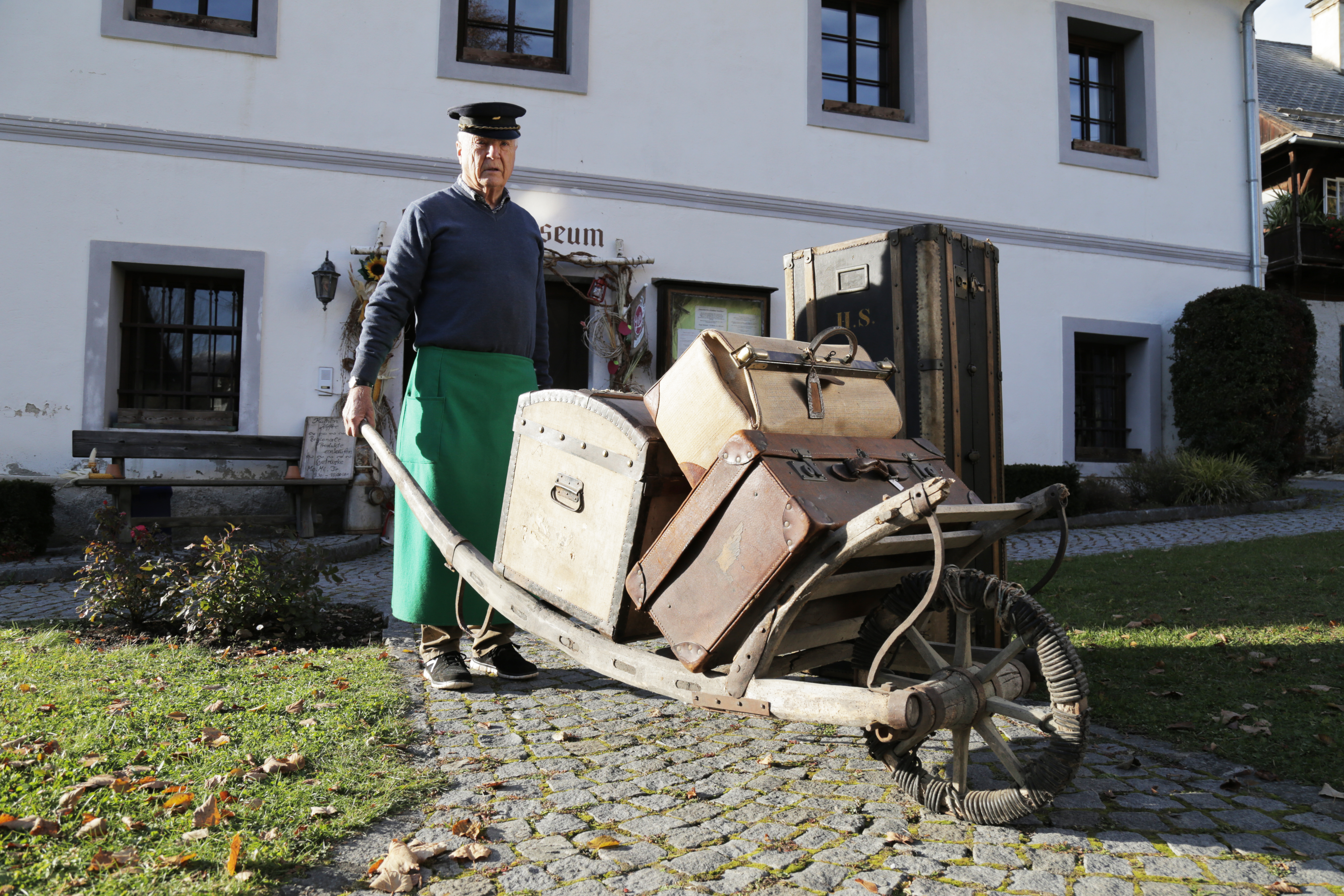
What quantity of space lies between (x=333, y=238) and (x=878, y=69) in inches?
253

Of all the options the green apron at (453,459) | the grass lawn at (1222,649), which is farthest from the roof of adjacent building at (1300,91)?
the green apron at (453,459)

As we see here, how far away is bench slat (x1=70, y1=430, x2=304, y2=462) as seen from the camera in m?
6.91

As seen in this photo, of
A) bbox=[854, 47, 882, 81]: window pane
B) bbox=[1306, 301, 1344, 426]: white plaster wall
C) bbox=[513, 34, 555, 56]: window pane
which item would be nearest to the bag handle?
bbox=[513, 34, 555, 56]: window pane

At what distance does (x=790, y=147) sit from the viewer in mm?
8859

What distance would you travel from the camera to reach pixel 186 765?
7.35ft

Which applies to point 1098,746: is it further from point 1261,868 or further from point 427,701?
point 427,701

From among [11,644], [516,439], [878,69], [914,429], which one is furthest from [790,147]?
[11,644]

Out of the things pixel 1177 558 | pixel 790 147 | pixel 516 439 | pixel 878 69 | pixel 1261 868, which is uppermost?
pixel 878 69

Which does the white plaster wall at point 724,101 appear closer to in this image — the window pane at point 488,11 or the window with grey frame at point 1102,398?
the window pane at point 488,11

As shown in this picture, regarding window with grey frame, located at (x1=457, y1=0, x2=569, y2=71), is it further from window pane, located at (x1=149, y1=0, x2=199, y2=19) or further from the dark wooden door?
window pane, located at (x1=149, y1=0, x2=199, y2=19)

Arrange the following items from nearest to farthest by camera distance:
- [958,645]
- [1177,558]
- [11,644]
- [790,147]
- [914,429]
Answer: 1. [958,645]
2. [914,429]
3. [11,644]
4. [1177,558]
5. [790,147]

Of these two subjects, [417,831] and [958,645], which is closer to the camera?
[417,831]

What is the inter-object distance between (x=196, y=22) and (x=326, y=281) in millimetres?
2776

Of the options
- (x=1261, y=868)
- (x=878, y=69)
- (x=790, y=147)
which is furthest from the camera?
(x=878, y=69)
